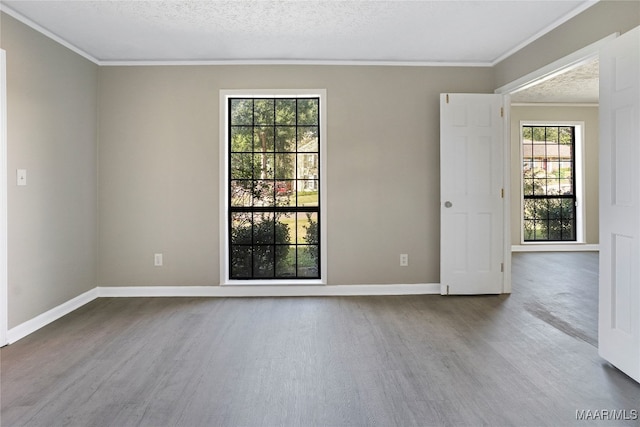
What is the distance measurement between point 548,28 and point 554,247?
5.22 metres

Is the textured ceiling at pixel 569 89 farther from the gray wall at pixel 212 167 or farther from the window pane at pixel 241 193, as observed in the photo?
the window pane at pixel 241 193

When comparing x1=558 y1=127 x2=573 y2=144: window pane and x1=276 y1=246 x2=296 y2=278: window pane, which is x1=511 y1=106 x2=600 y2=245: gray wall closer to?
x1=558 y1=127 x2=573 y2=144: window pane

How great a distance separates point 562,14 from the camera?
3332 mm

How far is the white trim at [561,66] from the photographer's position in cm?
303

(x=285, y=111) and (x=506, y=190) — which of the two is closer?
(x=506, y=190)

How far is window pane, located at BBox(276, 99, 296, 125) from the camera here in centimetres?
469

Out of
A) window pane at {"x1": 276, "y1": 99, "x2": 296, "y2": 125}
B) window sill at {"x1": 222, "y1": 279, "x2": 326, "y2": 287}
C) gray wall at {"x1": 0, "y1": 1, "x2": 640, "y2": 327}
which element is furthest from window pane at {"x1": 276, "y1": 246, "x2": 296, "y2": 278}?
window pane at {"x1": 276, "y1": 99, "x2": 296, "y2": 125}

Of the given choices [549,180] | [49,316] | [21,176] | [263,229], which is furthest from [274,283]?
[549,180]

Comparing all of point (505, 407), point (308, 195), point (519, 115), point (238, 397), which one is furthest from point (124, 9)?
point (519, 115)

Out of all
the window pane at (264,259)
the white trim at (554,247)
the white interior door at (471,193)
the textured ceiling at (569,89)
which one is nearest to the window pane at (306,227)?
the window pane at (264,259)

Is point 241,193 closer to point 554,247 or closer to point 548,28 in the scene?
point 548,28

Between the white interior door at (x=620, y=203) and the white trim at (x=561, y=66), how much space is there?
0.33 metres

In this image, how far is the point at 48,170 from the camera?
3.68 m

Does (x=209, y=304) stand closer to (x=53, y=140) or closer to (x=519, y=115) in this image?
(x=53, y=140)
